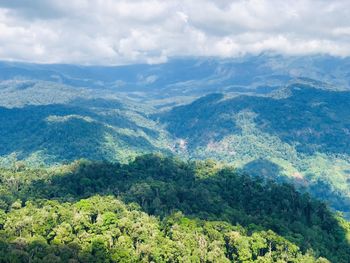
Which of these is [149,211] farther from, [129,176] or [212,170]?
[212,170]

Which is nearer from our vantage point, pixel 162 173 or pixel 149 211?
pixel 149 211

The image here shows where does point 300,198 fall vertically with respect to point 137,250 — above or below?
below

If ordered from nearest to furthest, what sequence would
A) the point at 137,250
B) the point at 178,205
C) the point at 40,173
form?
the point at 137,250 → the point at 178,205 → the point at 40,173

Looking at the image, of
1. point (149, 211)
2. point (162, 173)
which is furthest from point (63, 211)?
point (162, 173)

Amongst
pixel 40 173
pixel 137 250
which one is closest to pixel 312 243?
pixel 137 250

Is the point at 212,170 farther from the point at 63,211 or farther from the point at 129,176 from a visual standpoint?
the point at 63,211

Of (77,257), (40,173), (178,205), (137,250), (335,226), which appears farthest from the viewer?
(40,173)
